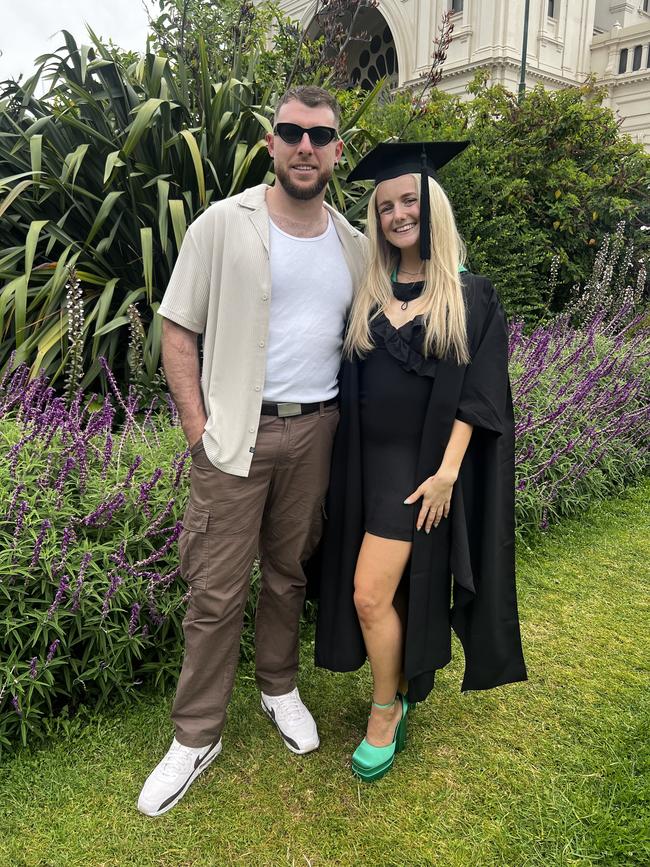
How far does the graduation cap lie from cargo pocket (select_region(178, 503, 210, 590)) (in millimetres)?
1102

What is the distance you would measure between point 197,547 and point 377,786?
1034 millimetres

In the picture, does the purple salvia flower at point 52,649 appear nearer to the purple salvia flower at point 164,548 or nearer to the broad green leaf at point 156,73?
the purple salvia flower at point 164,548

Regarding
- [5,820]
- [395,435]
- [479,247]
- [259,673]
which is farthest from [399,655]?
→ [479,247]

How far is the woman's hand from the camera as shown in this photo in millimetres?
2125

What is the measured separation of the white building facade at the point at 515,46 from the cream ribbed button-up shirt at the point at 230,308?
2654 centimetres

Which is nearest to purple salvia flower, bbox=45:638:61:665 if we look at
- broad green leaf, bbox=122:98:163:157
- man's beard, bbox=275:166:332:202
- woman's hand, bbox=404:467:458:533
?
woman's hand, bbox=404:467:458:533

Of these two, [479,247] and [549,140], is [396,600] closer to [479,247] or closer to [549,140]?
[479,247]

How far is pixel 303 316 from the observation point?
2.19 meters

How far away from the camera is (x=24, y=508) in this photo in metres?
2.29

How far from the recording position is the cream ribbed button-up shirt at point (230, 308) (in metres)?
2.08

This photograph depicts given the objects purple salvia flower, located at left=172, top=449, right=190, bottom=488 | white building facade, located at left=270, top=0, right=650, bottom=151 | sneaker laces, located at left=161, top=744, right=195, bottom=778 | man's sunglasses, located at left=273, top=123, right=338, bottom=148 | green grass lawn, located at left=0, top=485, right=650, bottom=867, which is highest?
white building facade, located at left=270, top=0, right=650, bottom=151

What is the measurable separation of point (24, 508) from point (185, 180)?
110 inches

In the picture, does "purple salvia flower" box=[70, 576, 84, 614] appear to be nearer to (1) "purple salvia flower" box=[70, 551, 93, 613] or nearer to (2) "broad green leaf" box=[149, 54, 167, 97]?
(1) "purple salvia flower" box=[70, 551, 93, 613]

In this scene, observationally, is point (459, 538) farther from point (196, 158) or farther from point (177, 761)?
point (196, 158)
